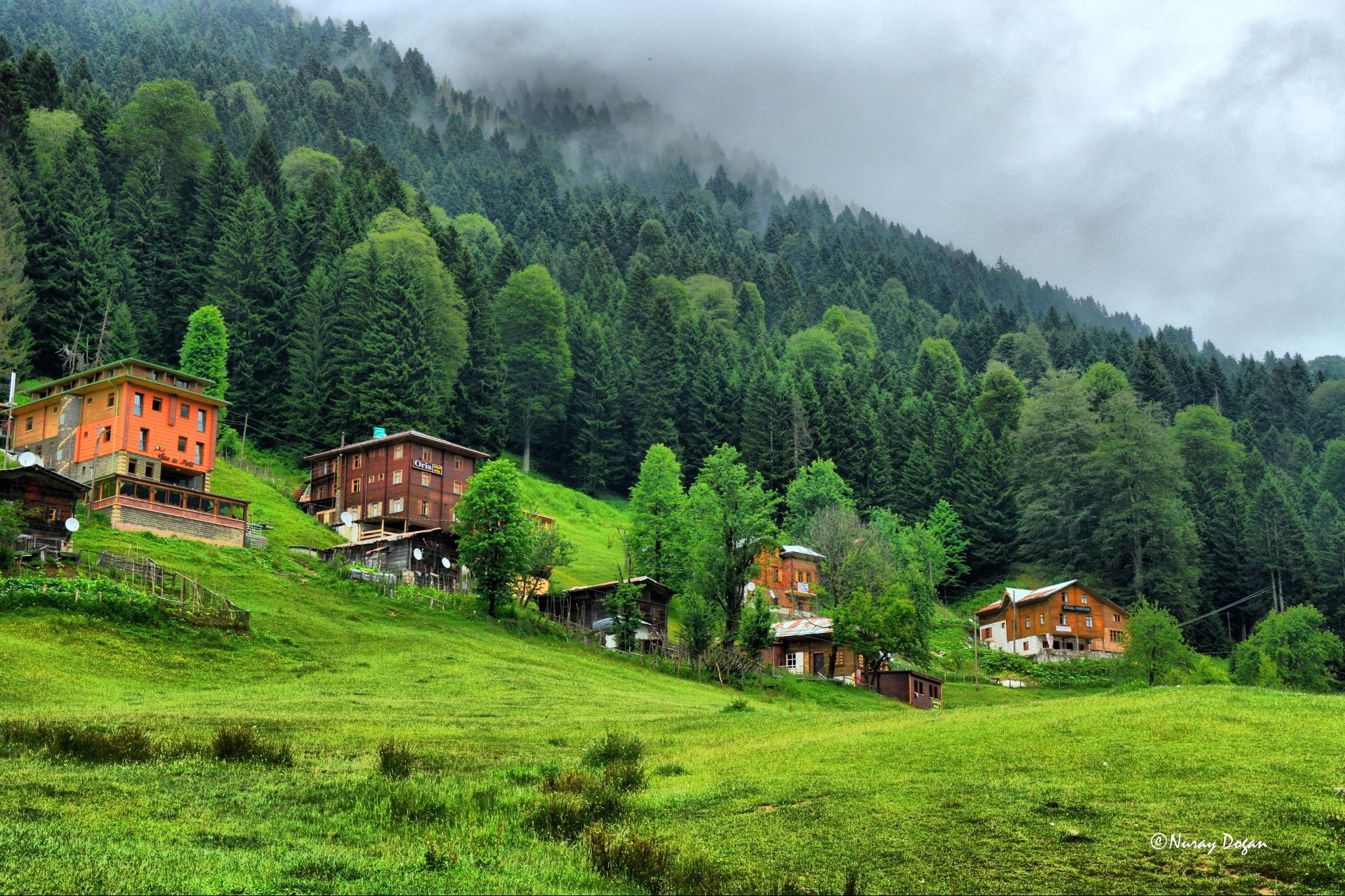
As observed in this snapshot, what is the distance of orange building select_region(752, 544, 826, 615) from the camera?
342 ft

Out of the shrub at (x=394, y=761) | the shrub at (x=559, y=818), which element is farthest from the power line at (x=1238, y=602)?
the shrub at (x=559, y=818)

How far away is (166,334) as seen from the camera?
358ft

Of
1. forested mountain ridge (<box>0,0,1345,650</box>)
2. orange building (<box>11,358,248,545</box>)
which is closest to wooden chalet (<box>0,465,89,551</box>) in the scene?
orange building (<box>11,358,248,545</box>)

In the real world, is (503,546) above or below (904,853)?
above

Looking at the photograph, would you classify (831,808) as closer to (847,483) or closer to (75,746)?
(75,746)

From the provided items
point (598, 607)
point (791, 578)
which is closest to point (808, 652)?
point (598, 607)

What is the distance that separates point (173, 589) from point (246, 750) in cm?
3186

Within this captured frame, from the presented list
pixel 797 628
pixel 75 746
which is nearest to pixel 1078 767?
pixel 75 746

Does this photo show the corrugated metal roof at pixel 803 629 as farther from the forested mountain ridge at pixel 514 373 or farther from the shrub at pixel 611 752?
the shrub at pixel 611 752

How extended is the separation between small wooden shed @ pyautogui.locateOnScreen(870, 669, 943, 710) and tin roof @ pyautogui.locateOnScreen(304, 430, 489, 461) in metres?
42.5

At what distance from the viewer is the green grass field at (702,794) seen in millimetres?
15680

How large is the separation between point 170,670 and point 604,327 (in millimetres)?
111718

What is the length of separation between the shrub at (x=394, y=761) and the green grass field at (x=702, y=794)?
32 centimetres

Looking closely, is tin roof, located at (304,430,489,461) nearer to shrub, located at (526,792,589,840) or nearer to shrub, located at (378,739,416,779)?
shrub, located at (378,739,416,779)
